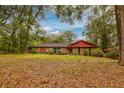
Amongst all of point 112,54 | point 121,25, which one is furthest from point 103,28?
point 121,25

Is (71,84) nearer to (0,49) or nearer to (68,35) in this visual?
(68,35)

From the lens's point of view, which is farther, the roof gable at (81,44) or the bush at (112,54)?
the bush at (112,54)

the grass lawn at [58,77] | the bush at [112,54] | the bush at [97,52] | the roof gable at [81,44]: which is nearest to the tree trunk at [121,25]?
the grass lawn at [58,77]

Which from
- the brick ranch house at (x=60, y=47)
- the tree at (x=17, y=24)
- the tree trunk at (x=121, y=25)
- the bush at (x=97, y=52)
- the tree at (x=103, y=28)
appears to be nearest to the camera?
the tree trunk at (x=121, y=25)

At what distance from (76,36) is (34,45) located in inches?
54.2

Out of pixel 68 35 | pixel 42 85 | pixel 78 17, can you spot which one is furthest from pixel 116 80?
pixel 78 17

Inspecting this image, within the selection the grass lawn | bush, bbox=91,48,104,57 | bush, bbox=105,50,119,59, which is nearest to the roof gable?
bush, bbox=91,48,104,57

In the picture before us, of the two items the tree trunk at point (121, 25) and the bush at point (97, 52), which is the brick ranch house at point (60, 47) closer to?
the bush at point (97, 52)

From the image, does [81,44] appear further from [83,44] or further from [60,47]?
[60,47]

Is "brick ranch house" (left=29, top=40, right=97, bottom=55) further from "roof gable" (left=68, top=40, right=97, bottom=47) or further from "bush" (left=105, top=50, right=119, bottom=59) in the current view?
"bush" (left=105, top=50, right=119, bottom=59)

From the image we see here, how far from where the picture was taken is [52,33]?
7.30 meters

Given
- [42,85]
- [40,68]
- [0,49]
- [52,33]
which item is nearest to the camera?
[42,85]

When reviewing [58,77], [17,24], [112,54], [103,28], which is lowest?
[58,77]

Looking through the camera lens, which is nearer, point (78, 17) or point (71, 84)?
point (71, 84)
